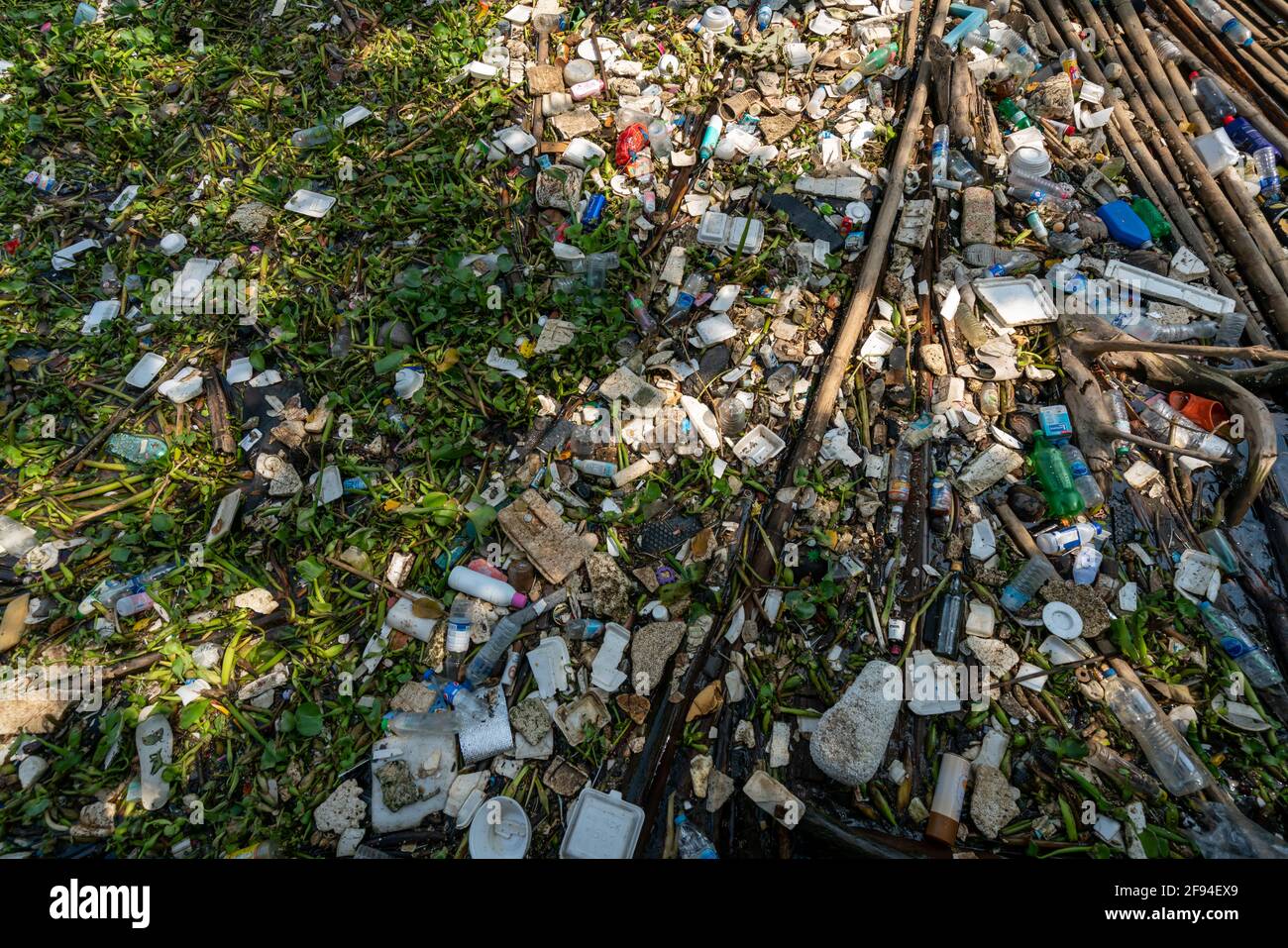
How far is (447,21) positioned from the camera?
4211 millimetres

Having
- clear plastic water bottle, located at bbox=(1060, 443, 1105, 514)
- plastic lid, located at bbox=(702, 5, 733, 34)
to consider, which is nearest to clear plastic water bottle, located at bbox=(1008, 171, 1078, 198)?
clear plastic water bottle, located at bbox=(1060, 443, 1105, 514)

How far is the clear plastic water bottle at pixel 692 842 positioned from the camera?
7.12ft

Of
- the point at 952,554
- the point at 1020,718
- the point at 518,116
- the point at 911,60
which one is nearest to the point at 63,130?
the point at 518,116

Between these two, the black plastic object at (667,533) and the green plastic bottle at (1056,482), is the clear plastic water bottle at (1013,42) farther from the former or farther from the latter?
the black plastic object at (667,533)

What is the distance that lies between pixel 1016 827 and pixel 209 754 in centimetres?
276

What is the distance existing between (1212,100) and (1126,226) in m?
1.21

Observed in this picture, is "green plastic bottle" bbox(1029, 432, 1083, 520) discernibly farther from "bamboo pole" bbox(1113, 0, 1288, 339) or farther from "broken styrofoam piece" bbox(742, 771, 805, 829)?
"broken styrofoam piece" bbox(742, 771, 805, 829)

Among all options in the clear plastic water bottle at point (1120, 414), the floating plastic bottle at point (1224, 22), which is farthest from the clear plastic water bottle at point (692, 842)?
the floating plastic bottle at point (1224, 22)

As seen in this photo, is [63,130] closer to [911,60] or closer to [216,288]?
[216,288]

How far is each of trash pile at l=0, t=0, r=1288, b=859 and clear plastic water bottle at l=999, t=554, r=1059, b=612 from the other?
0.05ft

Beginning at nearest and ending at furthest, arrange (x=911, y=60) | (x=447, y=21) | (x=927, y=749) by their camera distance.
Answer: (x=927, y=749)
(x=911, y=60)
(x=447, y=21)

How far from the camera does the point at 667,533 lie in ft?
8.97

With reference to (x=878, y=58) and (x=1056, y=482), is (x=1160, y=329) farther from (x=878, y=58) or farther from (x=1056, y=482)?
(x=878, y=58)

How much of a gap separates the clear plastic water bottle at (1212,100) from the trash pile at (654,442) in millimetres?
20
